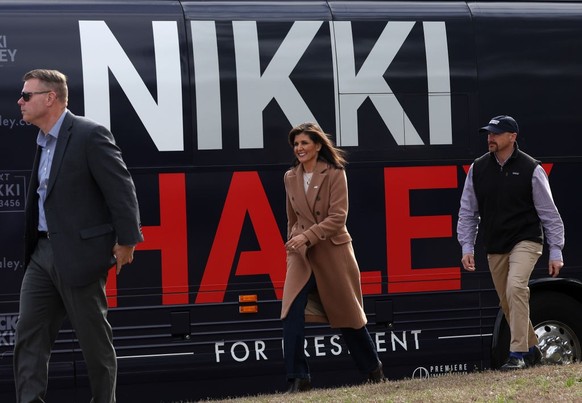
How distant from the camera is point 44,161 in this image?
6.57 metres

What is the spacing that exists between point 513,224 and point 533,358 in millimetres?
998

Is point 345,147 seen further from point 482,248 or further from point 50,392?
point 50,392

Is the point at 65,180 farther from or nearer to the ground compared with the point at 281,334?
farther from the ground

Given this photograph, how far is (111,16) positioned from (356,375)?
3112mm

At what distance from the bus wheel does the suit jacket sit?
13.9 ft

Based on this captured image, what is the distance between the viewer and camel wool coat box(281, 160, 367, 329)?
8336mm

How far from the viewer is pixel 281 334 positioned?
904cm

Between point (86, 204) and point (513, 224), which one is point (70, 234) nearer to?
point (86, 204)

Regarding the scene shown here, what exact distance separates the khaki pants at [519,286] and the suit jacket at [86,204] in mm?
3171

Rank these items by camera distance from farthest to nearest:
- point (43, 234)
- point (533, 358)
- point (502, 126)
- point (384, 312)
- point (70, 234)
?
point (384, 312) → point (533, 358) → point (502, 126) → point (43, 234) → point (70, 234)

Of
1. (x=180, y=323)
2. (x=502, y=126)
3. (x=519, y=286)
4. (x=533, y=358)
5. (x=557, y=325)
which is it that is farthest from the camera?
(x=557, y=325)

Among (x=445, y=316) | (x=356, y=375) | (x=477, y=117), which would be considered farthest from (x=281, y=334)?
(x=477, y=117)

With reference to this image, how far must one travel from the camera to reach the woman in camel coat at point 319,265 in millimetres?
8281

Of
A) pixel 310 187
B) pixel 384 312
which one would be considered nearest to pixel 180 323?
pixel 310 187
